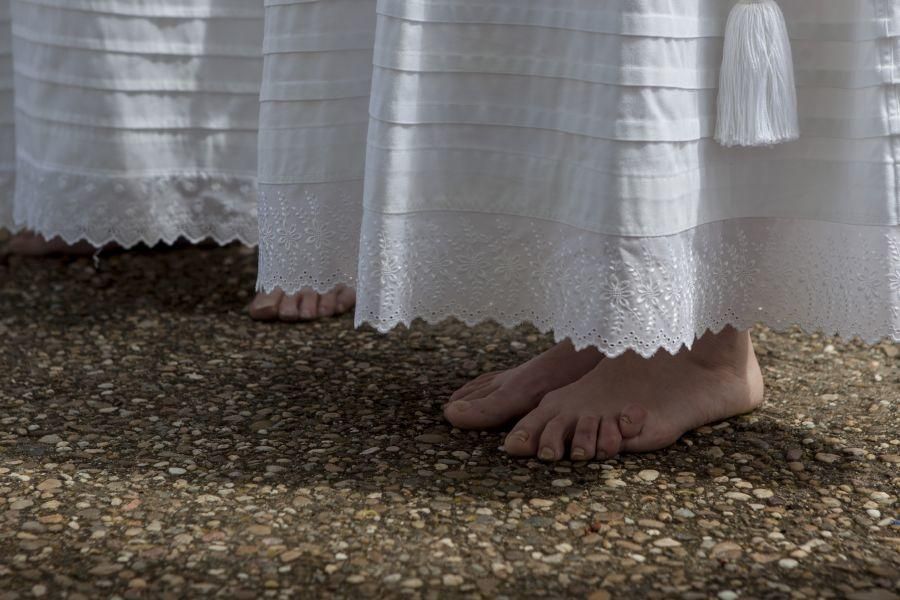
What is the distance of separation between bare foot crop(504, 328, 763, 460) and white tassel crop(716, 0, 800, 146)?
0.33m

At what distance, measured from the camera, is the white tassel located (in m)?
1.11

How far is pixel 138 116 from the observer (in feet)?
5.71

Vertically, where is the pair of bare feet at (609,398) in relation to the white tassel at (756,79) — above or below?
below

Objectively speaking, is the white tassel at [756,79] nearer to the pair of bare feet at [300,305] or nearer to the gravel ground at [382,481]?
the gravel ground at [382,481]

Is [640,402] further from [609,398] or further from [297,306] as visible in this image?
[297,306]

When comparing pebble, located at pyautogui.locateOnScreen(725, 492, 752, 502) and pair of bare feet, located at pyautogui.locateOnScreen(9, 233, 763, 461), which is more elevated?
pair of bare feet, located at pyautogui.locateOnScreen(9, 233, 763, 461)

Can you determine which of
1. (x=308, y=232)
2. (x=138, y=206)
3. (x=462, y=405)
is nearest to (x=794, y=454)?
(x=462, y=405)

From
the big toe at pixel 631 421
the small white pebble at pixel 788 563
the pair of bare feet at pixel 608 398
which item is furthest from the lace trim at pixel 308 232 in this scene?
the small white pebble at pixel 788 563

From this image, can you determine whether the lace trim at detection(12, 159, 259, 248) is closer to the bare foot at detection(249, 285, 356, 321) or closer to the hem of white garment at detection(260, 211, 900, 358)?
the bare foot at detection(249, 285, 356, 321)

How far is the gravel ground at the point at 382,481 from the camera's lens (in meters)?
1.08

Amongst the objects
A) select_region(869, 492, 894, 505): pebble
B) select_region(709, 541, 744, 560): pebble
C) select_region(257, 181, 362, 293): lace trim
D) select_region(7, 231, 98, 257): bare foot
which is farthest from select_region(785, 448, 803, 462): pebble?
select_region(7, 231, 98, 257): bare foot

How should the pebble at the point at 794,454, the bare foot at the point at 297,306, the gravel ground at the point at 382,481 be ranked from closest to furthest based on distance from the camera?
the gravel ground at the point at 382,481
the pebble at the point at 794,454
the bare foot at the point at 297,306

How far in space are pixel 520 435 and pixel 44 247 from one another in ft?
3.92

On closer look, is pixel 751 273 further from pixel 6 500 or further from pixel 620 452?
pixel 6 500
